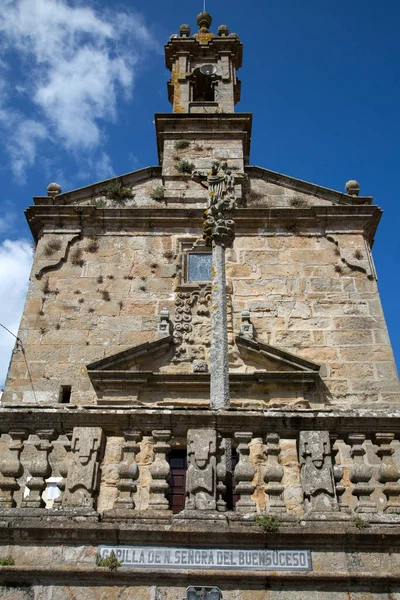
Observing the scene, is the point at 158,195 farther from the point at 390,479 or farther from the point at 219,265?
the point at 390,479

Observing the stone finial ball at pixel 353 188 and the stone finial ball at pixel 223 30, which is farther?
the stone finial ball at pixel 223 30

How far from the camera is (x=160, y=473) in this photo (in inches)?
179

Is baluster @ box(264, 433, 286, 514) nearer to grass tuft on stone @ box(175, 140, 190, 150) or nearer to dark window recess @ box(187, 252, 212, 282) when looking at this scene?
dark window recess @ box(187, 252, 212, 282)

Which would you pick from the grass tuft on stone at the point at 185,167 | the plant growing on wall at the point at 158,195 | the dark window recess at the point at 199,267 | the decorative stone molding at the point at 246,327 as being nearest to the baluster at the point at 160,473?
the decorative stone molding at the point at 246,327

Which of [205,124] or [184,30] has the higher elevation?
[184,30]

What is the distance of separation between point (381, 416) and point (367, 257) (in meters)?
6.27

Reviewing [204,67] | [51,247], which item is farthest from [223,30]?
[51,247]

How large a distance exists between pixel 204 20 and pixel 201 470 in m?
14.1

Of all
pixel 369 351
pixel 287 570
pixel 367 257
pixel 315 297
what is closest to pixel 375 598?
pixel 287 570

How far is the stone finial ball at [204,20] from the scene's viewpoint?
1569cm

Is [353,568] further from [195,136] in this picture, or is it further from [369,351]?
[195,136]

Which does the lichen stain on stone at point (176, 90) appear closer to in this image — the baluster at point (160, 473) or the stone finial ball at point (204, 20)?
the stone finial ball at point (204, 20)

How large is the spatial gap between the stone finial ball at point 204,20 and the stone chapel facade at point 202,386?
77mm

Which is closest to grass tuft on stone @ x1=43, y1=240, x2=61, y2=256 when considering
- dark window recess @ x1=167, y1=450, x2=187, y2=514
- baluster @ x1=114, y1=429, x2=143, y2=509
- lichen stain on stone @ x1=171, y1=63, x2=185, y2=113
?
lichen stain on stone @ x1=171, y1=63, x2=185, y2=113
